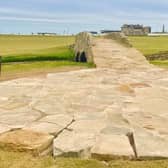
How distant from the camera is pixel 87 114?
524 centimetres

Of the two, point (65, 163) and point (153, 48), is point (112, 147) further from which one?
point (153, 48)

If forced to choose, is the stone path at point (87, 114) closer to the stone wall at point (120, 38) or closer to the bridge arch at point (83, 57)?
the bridge arch at point (83, 57)

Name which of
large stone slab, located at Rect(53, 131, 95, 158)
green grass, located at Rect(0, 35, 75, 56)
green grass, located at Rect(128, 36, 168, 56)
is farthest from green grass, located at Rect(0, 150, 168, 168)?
green grass, located at Rect(128, 36, 168, 56)

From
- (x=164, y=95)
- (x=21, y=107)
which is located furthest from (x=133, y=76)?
(x=21, y=107)

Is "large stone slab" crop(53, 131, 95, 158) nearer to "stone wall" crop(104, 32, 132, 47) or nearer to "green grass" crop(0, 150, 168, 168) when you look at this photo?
"green grass" crop(0, 150, 168, 168)

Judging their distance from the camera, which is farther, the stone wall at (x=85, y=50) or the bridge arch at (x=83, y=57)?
the bridge arch at (x=83, y=57)

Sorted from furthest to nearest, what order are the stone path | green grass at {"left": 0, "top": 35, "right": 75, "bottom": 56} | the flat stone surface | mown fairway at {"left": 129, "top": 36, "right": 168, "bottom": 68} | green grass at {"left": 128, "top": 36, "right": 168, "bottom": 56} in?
green grass at {"left": 128, "top": 36, "right": 168, "bottom": 56} < green grass at {"left": 0, "top": 35, "right": 75, "bottom": 56} < mown fairway at {"left": 129, "top": 36, "right": 168, "bottom": 68} < the stone path < the flat stone surface

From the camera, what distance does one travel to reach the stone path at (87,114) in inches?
154

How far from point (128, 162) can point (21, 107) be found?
2484 mm

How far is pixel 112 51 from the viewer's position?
13.5 m

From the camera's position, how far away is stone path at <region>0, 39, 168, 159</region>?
12.8 ft

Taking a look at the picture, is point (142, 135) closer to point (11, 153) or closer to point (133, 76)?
point (11, 153)

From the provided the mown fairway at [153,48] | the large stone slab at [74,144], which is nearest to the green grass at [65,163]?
the large stone slab at [74,144]

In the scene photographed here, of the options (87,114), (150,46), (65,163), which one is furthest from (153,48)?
(65,163)
